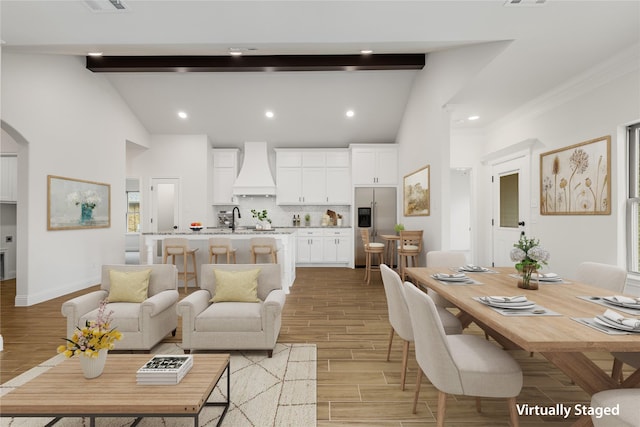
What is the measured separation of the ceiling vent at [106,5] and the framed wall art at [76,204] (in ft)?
9.76

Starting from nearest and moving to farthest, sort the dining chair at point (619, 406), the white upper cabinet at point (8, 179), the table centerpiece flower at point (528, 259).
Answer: the dining chair at point (619, 406), the table centerpiece flower at point (528, 259), the white upper cabinet at point (8, 179)

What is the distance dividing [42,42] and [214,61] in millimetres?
2357

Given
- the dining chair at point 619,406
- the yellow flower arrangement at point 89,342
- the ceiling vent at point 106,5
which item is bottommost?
the dining chair at point 619,406

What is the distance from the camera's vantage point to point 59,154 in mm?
5129

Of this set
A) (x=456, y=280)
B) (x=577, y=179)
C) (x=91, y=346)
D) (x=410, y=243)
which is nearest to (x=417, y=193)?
(x=410, y=243)

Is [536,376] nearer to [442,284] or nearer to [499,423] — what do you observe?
[499,423]

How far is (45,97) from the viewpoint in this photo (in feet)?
16.0

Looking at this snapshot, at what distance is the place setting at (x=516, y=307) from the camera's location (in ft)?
5.72

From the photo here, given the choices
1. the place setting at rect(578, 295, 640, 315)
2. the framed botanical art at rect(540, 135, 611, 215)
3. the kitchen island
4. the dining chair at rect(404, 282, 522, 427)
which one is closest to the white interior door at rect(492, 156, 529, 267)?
the framed botanical art at rect(540, 135, 611, 215)

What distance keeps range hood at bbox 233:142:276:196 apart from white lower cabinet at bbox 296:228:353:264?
1394mm

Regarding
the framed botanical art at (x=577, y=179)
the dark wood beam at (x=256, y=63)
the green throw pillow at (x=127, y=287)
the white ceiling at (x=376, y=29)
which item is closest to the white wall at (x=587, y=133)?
the framed botanical art at (x=577, y=179)

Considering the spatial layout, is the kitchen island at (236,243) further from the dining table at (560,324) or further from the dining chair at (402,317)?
the dining table at (560,324)

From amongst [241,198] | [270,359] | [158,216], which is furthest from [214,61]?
[270,359]

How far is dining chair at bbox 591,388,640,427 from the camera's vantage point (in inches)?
49.7
